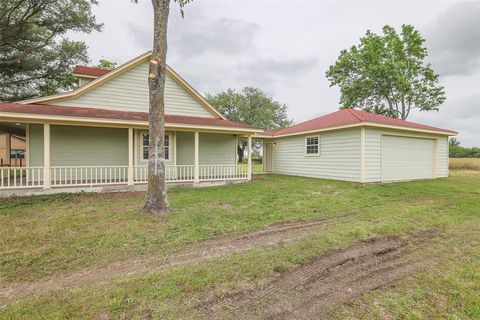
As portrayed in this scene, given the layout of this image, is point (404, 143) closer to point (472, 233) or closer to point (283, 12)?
point (472, 233)

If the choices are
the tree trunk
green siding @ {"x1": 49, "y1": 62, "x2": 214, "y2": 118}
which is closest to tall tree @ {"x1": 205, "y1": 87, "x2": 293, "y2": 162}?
green siding @ {"x1": 49, "y1": 62, "x2": 214, "y2": 118}

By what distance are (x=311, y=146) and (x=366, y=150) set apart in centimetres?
347

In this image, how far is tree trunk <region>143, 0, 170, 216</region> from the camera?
19.7 feet

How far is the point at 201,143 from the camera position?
1261 centimetres

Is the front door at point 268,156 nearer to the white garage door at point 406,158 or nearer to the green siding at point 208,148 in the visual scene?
the green siding at point 208,148

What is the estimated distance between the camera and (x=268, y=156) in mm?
18406

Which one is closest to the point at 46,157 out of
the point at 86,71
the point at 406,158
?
the point at 86,71

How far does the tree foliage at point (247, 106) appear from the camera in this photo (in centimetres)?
3634

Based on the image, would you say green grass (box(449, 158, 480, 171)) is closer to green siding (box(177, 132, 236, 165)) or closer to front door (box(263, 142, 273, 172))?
front door (box(263, 142, 273, 172))

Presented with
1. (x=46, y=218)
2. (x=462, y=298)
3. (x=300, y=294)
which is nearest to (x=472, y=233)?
(x=462, y=298)

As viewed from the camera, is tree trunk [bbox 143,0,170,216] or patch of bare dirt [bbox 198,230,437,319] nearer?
patch of bare dirt [bbox 198,230,437,319]

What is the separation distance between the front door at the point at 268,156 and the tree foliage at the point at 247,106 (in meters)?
18.1

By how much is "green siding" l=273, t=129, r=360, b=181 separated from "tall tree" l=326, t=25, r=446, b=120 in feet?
51.5

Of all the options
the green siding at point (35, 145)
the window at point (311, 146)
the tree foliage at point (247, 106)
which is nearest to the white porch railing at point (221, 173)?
the window at point (311, 146)
